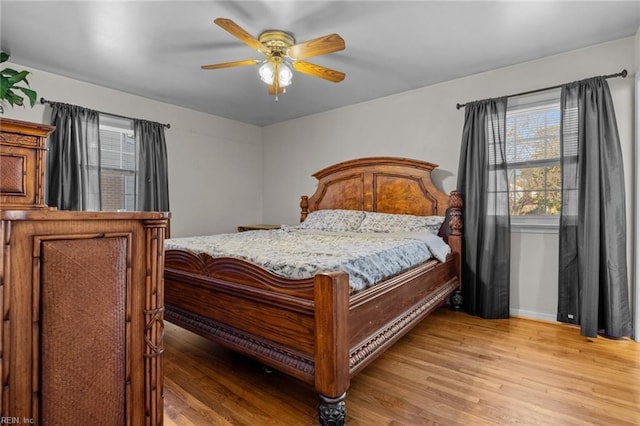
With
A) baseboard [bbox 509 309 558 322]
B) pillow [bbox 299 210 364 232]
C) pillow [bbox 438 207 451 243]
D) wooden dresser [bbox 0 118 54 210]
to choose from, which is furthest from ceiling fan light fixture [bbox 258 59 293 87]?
baseboard [bbox 509 309 558 322]

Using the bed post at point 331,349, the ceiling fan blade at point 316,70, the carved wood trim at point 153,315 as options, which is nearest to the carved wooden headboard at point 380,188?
the ceiling fan blade at point 316,70

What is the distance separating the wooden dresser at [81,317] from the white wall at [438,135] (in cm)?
328

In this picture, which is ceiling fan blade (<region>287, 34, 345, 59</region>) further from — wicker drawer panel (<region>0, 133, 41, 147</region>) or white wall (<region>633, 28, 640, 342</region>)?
white wall (<region>633, 28, 640, 342</region>)

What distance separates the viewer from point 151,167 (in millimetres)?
3943

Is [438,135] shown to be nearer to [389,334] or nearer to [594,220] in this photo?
[594,220]

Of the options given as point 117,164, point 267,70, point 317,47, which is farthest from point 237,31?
point 117,164

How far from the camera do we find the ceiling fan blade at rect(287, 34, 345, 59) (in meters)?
2.12

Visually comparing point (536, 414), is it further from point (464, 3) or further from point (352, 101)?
point (352, 101)

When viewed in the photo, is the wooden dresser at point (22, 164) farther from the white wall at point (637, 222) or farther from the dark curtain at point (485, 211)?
the white wall at point (637, 222)

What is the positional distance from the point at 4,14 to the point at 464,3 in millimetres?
3284

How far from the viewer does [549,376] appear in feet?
6.58

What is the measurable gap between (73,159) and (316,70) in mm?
2739

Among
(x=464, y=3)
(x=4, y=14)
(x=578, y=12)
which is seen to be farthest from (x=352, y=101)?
(x=4, y=14)

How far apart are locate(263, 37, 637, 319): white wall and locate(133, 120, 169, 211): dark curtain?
1.78 meters
